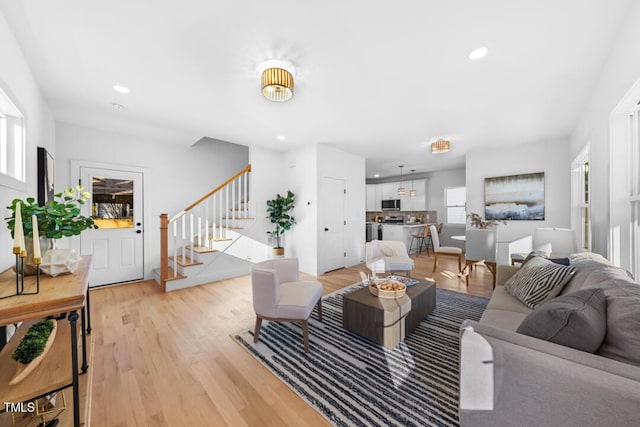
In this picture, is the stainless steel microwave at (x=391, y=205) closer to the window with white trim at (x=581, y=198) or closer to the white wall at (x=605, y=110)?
the window with white trim at (x=581, y=198)

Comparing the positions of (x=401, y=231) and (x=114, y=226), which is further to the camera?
(x=401, y=231)

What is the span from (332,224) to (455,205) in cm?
455

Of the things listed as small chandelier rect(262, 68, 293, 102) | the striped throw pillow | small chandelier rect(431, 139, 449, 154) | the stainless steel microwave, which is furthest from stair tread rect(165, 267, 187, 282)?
the stainless steel microwave

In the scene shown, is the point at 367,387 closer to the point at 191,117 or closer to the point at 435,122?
the point at 435,122

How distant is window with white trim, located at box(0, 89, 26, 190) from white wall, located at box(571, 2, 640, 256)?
421cm

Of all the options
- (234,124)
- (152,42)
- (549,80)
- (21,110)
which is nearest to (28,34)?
(21,110)

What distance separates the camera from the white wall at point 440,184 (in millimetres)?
7410

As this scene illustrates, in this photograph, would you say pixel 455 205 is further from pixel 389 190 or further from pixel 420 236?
pixel 389 190

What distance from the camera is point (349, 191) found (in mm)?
5586

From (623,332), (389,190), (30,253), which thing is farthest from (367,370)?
(389,190)

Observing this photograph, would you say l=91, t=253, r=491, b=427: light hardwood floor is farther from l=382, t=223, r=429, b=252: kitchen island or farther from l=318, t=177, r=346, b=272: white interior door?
l=382, t=223, r=429, b=252: kitchen island

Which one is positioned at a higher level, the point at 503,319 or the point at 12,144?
the point at 12,144

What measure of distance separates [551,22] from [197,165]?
17.9 ft

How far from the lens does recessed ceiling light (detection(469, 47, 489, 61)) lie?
6.49 ft
